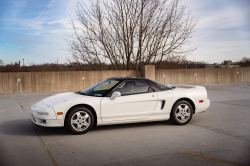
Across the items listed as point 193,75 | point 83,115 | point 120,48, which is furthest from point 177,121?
point 193,75

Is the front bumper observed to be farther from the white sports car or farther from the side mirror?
the side mirror

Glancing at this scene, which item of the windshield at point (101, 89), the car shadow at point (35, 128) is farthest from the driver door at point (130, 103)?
the car shadow at point (35, 128)

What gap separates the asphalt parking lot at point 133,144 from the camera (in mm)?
3779

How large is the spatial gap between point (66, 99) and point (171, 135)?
8.37ft

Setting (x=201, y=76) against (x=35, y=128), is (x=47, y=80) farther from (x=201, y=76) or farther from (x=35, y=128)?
(x=201, y=76)

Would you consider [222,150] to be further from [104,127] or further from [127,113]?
[104,127]

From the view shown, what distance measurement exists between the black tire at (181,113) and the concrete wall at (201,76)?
42.8 ft

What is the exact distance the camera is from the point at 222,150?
418 cm

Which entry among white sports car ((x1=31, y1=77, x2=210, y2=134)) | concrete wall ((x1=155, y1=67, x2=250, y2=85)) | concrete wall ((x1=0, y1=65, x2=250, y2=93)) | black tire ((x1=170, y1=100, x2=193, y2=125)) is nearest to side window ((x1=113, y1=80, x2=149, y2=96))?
white sports car ((x1=31, y1=77, x2=210, y2=134))

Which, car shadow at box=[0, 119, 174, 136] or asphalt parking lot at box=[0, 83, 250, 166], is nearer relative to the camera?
asphalt parking lot at box=[0, 83, 250, 166]

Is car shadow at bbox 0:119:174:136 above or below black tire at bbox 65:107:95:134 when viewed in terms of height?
below

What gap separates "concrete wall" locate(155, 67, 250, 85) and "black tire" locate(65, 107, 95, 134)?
14319 mm

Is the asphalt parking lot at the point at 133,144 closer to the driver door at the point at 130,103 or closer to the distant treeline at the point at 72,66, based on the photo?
the driver door at the point at 130,103

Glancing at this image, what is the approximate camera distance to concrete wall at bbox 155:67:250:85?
1961cm
